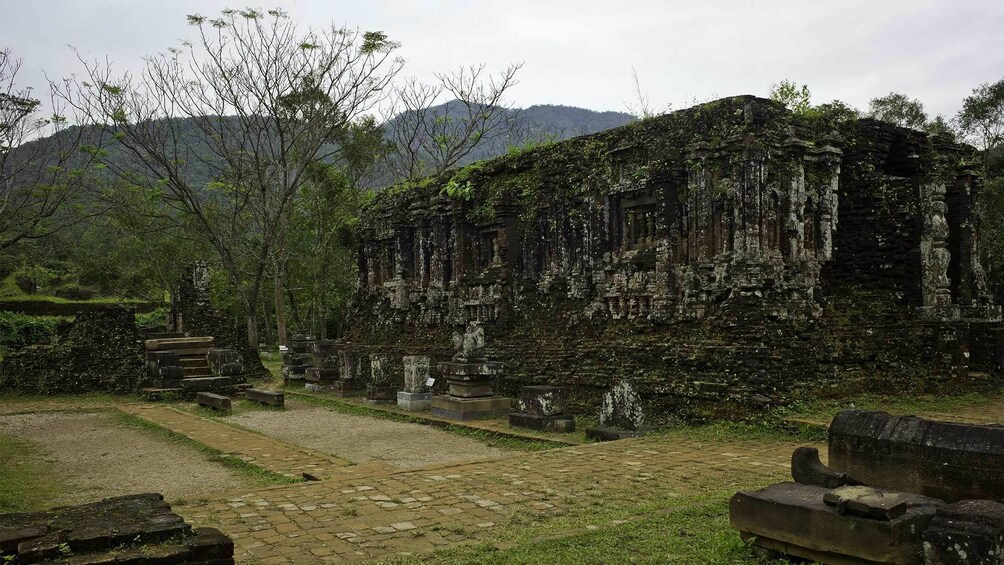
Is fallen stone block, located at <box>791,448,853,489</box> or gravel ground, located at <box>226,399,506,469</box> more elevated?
fallen stone block, located at <box>791,448,853,489</box>

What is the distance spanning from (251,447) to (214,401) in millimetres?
6207

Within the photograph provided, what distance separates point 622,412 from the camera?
1130 cm

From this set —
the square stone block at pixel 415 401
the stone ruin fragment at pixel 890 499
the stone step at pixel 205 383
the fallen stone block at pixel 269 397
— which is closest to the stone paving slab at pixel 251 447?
the fallen stone block at pixel 269 397

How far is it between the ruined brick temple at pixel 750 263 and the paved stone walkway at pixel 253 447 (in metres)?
5.10

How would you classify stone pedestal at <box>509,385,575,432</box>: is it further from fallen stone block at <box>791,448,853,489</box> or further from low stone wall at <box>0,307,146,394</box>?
low stone wall at <box>0,307,146,394</box>

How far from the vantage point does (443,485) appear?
7.62m

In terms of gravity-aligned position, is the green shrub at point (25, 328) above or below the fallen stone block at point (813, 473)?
above

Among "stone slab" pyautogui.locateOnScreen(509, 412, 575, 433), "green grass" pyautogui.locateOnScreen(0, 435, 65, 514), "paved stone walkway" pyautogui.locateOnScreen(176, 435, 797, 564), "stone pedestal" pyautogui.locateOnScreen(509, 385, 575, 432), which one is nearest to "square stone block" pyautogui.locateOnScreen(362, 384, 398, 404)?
"stone pedestal" pyautogui.locateOnScreen(509, 385, 575, 432)

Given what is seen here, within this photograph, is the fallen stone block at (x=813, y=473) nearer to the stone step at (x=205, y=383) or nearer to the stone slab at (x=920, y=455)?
the stone slab at (x=920, y=455)

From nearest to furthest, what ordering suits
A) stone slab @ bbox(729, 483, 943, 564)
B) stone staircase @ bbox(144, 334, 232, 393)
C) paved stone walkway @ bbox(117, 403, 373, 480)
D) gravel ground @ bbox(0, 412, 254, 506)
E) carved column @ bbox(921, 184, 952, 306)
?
1. stone slab @ bbox(729, 483, 943, 564)
2. gravel ground @ bbox(0, 412, 254, 506)
3. paved stone walkway @ bbox(117, 403, 373, 480)
4. carved column @ bbox(921, 184, 952, 306)
5. stone staircase @ bbox(144, 334, 232, 393)

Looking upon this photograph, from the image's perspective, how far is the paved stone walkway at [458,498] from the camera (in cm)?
576

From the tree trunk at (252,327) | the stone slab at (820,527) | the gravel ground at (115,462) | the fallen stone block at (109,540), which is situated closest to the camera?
the stone slab at (820,527)

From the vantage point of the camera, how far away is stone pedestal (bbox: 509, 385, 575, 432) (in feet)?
39.1

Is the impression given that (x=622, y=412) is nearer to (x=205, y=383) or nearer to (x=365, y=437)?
(x=365, y=437)
